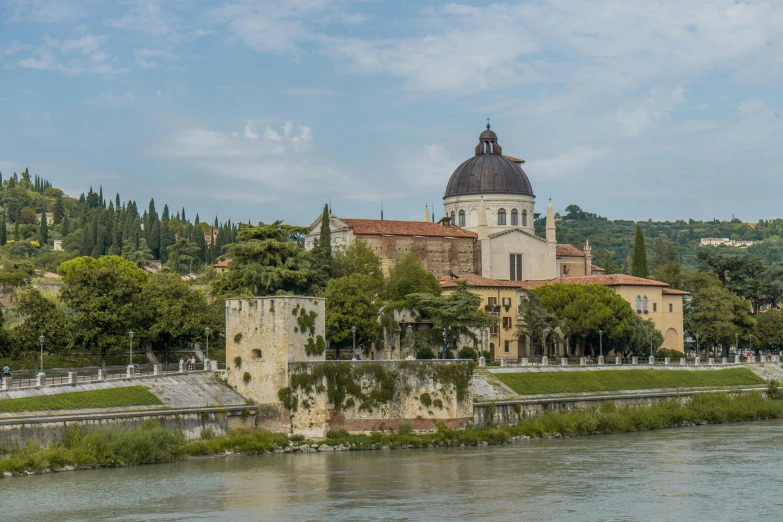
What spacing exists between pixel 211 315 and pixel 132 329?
14.0 feet

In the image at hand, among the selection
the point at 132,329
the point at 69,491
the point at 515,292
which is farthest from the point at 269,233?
the point at 69,491

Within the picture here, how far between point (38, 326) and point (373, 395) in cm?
1735

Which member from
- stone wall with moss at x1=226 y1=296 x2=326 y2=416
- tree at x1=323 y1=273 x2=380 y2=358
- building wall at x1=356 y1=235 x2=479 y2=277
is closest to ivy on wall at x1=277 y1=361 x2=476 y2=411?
stone wall with moss at x1=226 y1=296 x2=326 y2=416

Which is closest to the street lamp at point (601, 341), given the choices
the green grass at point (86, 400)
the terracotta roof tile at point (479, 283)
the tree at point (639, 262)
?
the terracotta roof tile at point (479, 283)

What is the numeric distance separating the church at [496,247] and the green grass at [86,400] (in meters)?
34.1

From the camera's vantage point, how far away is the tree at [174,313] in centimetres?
5916

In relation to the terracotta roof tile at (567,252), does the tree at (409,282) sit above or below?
below

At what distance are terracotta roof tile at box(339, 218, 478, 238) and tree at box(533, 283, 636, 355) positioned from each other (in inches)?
439

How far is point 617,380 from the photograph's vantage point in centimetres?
6234

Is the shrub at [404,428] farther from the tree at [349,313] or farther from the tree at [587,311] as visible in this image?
the tree at [587,311]

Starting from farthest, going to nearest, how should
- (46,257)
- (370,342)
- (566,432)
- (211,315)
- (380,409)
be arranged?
(46,257) < (370,342) < (211,315) < (566,432) < (380,409)

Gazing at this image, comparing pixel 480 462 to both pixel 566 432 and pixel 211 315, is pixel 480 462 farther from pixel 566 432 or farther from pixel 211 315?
pixel 211 315

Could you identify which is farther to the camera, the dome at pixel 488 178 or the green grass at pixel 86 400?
the dome at pixel 488 178

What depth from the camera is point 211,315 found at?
6119 centimetres
